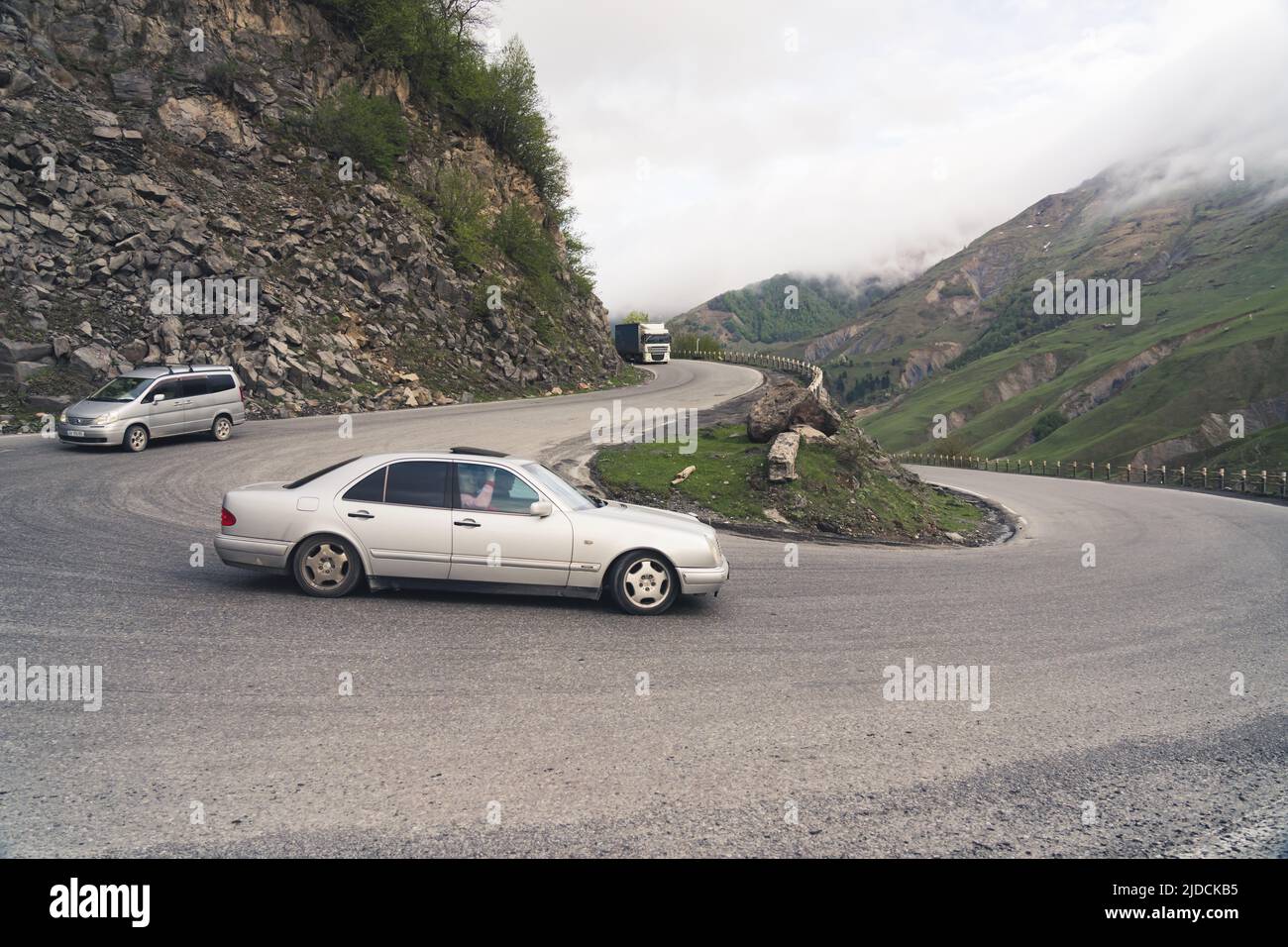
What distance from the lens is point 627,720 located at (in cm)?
534

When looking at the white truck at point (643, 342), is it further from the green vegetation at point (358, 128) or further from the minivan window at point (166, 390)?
the minivan window at point (166, 390)

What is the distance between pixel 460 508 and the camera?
26.3 feet

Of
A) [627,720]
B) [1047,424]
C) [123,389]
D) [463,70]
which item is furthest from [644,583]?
[1047,424]

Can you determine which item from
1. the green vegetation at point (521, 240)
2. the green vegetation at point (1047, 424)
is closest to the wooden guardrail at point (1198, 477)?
the green vegetation at point (521, 240)

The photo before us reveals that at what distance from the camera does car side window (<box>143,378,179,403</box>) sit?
1919 cm

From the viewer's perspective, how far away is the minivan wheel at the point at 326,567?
7.95 metres

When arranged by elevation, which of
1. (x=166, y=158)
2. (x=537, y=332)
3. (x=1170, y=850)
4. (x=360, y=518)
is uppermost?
(x=166, y=158)

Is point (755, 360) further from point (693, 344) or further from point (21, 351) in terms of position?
point (21, 351)
